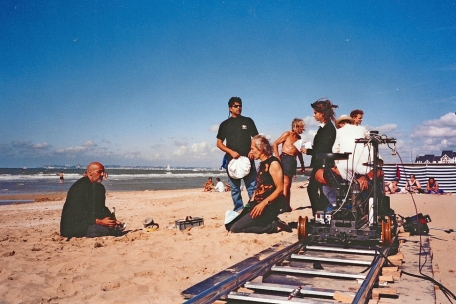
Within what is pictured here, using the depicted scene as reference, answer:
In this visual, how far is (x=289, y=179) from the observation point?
7.92m

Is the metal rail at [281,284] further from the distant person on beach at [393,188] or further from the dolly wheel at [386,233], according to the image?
the distant person on beach at [393,188]

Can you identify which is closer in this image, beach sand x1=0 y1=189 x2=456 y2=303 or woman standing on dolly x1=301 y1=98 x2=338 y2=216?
beach sand x1=0 y1=189 x2=456 y2=303

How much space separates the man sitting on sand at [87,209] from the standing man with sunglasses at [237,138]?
93.4 inches

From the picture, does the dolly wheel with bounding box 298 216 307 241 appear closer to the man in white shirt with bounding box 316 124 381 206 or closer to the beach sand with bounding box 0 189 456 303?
the beach sand with bounding box 0 189 456 303

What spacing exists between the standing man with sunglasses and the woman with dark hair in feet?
2.25

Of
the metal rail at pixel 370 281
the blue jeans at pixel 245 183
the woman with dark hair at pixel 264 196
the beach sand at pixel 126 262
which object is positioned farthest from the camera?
the blue jeans at pixel 245 183

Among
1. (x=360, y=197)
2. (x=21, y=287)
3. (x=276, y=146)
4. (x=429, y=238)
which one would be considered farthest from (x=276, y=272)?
(x=276, y=146)

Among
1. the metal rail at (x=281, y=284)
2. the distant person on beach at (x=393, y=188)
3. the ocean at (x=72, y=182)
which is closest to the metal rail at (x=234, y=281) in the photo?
the metal rail at (x=281, y=284)

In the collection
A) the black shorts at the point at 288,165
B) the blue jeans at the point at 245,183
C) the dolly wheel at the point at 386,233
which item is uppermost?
the black shorts at the point at 288,165

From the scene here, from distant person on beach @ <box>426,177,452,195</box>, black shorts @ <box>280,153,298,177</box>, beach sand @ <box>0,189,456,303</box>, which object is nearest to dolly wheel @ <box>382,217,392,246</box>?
beach sand @ <box>0,189,456,303</box>

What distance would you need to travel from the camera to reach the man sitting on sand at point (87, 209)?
19.4 ft

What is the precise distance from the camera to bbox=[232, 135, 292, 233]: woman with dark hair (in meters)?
5.82

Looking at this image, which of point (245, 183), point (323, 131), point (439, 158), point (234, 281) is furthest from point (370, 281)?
point (439, 158)

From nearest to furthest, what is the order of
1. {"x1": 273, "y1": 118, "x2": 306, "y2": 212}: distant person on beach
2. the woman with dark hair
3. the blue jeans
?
1. the woman with dark hair
2. the blue jeans
3. {"x1": 273, "y1": 118, "x2": 306, "y2": 212}: distant person on beach
